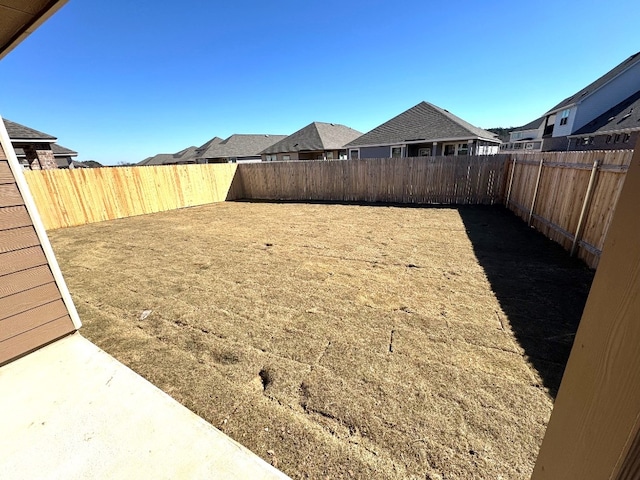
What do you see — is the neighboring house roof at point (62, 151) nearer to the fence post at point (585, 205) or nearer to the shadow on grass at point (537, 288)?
the shadow on grass at point (537, 288)

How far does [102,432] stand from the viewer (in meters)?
1.88

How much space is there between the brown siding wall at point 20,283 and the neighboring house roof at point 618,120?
2142 cm

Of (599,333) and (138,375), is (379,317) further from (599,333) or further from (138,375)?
(599,333)

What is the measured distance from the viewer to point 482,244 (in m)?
5.52

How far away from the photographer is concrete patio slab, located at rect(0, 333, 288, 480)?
164cm

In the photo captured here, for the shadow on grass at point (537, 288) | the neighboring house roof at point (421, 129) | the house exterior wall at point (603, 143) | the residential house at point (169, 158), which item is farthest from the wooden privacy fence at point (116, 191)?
the residential house at point (169, 158)

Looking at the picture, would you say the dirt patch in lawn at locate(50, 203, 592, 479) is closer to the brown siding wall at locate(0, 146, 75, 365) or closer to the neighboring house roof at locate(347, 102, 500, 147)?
the brown siding wall at locate(0, 146, 75, 365)

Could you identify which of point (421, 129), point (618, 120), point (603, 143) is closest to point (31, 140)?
point (421, 129)

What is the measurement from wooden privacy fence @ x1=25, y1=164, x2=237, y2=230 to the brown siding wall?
8184 millimetres

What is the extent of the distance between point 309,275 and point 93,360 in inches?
105

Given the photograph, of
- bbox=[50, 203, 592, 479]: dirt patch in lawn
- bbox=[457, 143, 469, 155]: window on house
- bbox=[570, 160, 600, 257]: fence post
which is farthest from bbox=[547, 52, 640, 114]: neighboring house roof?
bbox=[570, 160, 600, 257]: fence post

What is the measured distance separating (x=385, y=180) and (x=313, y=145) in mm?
12733

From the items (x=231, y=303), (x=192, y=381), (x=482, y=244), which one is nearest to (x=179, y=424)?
(x=192, y=381)

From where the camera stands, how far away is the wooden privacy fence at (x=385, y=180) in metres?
9.95
